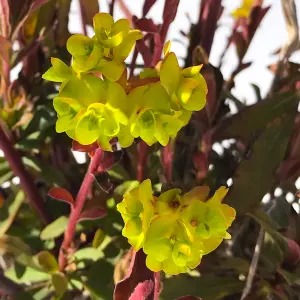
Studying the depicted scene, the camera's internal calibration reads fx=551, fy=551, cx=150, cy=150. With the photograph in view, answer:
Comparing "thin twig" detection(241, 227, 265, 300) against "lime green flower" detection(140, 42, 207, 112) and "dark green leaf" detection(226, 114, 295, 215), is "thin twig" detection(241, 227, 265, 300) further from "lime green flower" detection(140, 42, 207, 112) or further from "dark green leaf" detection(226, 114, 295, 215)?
"lime green flower" detection(140, 42, 207, 112)

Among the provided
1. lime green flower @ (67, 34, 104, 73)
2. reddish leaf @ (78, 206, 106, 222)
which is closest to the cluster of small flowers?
lime green flower @ (67, 34, 104, 73)

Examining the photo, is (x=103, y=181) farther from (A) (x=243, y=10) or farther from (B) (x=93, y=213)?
(A) (x=243, y=10)

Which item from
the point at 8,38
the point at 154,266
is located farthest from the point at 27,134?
the point at 154,266

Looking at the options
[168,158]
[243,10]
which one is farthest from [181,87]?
[243,10]

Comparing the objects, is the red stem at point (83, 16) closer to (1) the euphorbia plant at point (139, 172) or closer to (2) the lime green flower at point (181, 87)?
(1) the euphorbia plant at point (139, 172)

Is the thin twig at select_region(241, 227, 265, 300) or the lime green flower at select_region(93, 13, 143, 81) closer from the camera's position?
the lime green flower at select_region(93, 13, 143, 81)

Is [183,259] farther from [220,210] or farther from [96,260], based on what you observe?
[96,260]

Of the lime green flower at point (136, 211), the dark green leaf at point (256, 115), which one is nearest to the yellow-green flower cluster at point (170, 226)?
the lime green flower at point (136, 211)
